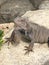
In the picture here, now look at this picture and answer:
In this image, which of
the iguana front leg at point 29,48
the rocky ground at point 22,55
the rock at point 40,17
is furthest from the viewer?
the rock at point 40,17

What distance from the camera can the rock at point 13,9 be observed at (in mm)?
11062

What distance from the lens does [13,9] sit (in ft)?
36.2

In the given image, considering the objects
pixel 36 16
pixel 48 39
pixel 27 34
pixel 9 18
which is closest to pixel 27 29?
pixel 27 34

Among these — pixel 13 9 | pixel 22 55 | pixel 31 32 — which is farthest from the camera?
pixel 13 9

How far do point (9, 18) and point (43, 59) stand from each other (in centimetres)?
443

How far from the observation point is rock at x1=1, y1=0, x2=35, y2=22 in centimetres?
1106

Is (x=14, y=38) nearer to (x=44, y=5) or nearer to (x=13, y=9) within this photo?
(x=13, y=9)

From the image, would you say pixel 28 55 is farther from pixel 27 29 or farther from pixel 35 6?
pixel 35 6

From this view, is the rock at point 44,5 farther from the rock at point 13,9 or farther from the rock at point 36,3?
the rock at point 13,9

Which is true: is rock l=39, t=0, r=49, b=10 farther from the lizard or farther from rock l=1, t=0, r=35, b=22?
the lizard

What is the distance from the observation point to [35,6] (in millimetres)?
11102

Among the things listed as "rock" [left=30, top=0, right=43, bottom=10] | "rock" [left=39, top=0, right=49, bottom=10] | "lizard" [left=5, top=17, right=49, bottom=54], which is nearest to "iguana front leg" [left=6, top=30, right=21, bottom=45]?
"lizard" [left=5, top=17, right=49, bottom=54]

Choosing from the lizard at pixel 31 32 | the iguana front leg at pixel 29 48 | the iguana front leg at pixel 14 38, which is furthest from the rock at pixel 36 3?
the iguana front leg at pixel 29 48

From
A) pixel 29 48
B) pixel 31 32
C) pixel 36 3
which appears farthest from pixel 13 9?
pixel 29 48
